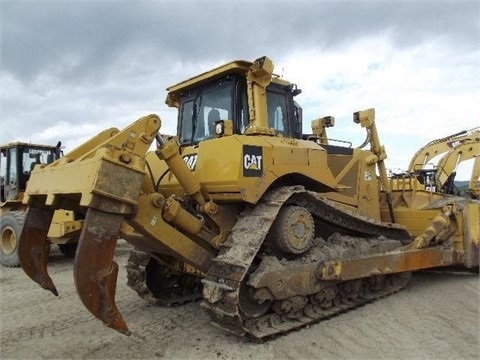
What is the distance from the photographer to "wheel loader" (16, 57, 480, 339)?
3.65m

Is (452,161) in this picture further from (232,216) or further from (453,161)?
(232,216)

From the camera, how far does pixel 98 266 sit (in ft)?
11.5

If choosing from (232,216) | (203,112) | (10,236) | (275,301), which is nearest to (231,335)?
(275,301)

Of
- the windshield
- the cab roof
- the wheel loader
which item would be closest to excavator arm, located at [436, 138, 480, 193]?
the wheel loader

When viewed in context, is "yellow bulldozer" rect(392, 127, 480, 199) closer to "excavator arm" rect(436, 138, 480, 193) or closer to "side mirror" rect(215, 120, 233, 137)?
"excavator arm" rect(436, 138, 480, 193)

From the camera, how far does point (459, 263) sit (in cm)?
665

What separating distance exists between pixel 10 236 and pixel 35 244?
22.2ft

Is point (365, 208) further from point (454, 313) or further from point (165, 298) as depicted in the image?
point (165, 298)

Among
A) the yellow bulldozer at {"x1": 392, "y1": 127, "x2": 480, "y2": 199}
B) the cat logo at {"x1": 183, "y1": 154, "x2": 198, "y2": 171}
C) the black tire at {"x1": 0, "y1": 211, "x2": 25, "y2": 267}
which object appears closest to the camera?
the cat logo at {"x1": 183, "y1": 154, "x2": 198, "y2": 171}

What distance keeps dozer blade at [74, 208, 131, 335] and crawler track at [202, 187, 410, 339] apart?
90 cm

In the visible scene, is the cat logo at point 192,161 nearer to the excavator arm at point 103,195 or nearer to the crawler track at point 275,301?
the crawler track at point 275,301

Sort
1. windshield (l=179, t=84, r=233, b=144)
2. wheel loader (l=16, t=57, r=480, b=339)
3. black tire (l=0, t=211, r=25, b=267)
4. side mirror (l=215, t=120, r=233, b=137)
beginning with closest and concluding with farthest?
wheel loader (l=16, t=57, r=480, b=339) → side mirror (l=215, t=120, r=233, b=137) → windshield (l=179, t=84, r=233, b=144) → black tire (l=0, t=211, r=25, b=267)

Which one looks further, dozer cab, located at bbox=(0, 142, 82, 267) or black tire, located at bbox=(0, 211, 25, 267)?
black tire, located at bbox=(0, 211, 25, 267)

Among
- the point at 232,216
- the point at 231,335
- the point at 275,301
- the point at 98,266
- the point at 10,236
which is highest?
the point at 232,216
